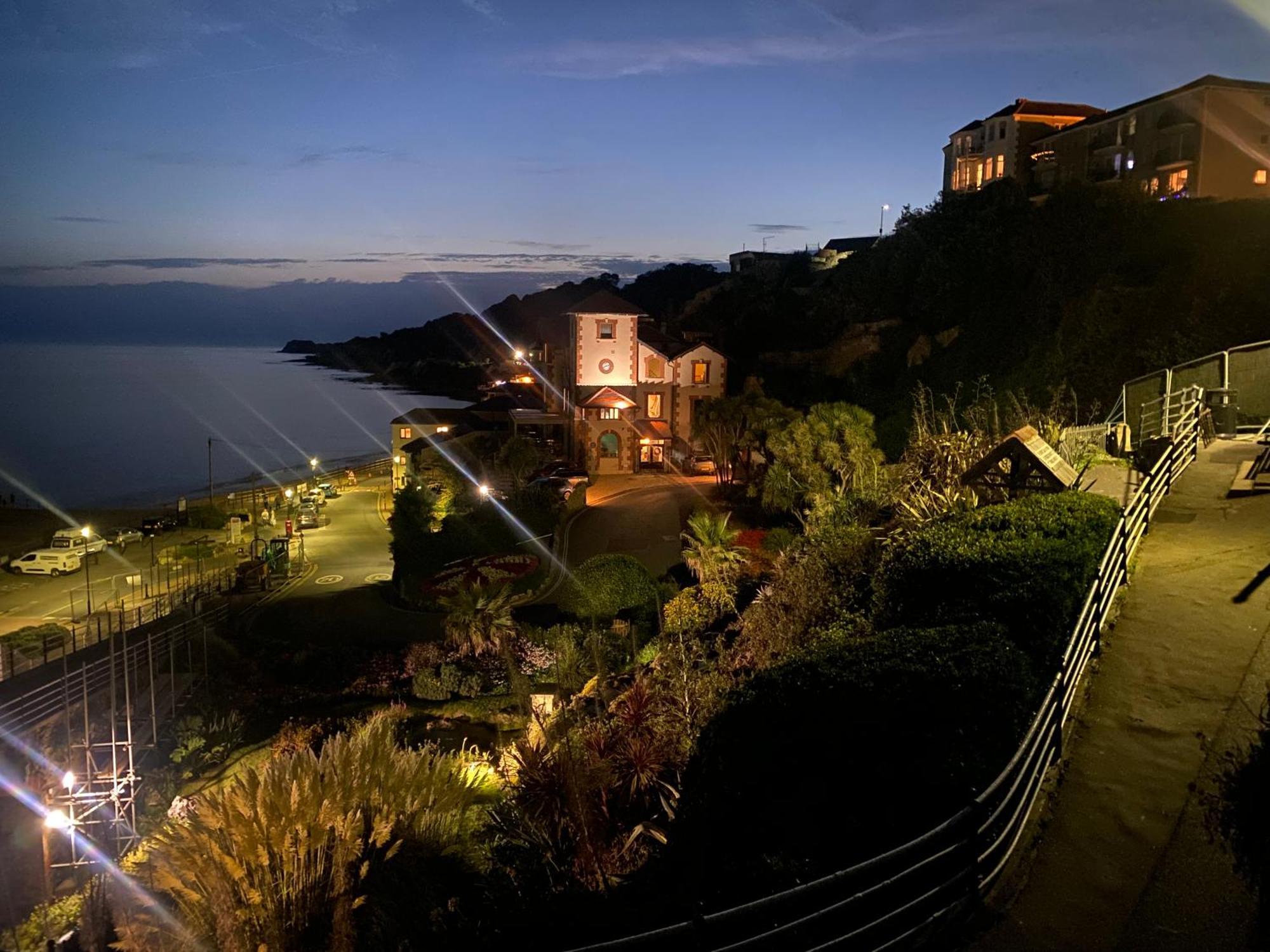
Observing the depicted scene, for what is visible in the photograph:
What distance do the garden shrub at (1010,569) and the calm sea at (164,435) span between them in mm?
67768

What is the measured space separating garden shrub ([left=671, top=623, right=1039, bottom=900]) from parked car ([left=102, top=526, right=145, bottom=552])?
4336 cm

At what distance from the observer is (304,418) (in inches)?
5285

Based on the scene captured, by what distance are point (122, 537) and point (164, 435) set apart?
7332cm

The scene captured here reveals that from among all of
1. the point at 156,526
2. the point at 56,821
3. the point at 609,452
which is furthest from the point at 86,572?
the point at 56,821

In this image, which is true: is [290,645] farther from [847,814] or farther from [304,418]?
[304,418]

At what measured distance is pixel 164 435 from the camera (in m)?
110

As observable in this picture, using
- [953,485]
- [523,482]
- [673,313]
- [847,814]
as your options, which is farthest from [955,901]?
[673,313]

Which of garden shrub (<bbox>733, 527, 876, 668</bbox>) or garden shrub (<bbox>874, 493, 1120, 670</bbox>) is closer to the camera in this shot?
garden shrub (<bbox>874, 493, 1120, 670</bbox>)

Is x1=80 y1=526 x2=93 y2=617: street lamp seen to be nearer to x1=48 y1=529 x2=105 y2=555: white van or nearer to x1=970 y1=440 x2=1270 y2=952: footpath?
x1=48 y1=529 x2=105 y2=555: white van

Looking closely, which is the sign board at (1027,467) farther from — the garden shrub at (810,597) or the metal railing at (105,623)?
the metal railing at (105,623)

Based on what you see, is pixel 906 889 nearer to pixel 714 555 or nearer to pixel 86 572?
pixel 714 555

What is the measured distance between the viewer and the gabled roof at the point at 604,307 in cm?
4478

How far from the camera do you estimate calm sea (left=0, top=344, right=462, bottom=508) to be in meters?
77.6

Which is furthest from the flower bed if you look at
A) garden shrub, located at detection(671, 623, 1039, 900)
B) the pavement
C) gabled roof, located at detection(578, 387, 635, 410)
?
garden shrub, located at detection(671, 623, 1039, 900)
